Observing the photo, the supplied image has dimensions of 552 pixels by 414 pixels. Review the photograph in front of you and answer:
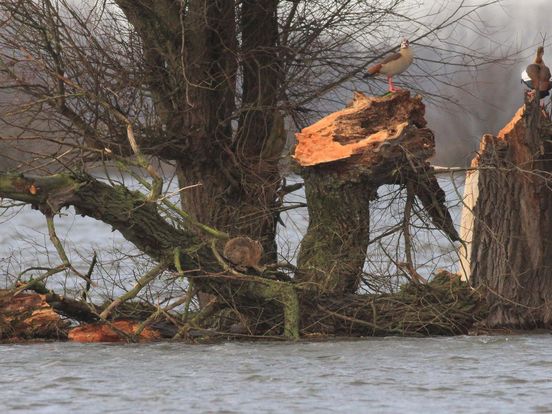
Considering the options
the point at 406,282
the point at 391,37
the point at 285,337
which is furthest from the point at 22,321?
the point at 391,37

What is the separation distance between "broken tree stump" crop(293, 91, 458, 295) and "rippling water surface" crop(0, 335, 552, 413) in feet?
3.32

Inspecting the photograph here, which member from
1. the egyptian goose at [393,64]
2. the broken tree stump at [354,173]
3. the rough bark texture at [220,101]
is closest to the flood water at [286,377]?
the broken tree stump at [354,173]

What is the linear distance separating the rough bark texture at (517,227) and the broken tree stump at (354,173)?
367mm

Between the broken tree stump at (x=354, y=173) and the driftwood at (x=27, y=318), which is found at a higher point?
the broken tree stump at (x=354, y=173)

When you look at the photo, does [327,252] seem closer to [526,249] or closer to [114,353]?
[526,249]

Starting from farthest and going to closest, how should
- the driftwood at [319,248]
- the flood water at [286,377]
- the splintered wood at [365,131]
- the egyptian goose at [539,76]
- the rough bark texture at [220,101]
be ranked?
the rough bark texture at [220,101], the egyptian goose at [539,76], the splintered wood at [365,131], the driftwood at [319,248], the flood water at [286,377]

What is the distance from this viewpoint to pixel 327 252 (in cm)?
1123

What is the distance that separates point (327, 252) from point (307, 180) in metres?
0.68

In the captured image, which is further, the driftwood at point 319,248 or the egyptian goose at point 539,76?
the egyptian goose at point 539,76

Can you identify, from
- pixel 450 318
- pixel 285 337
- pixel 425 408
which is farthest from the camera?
pixel 450 318

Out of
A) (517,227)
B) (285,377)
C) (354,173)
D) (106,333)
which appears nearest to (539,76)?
(517,227)

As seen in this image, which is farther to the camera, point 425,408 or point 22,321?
point 22,321

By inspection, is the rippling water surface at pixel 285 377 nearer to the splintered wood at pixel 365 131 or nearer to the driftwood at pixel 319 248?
the driftwood at pixel 319 248

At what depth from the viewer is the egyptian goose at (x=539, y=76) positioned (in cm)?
1158
